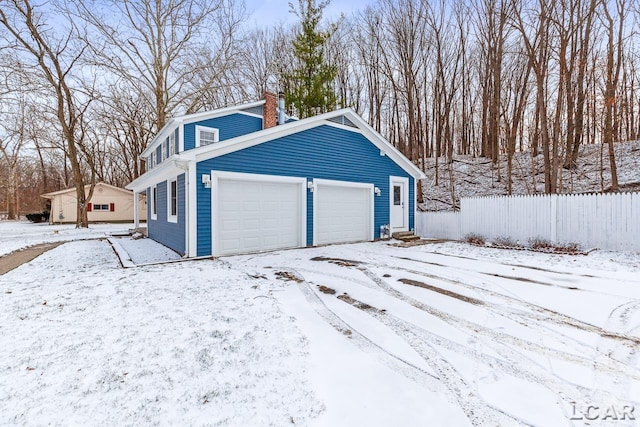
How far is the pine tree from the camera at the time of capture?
1881 cm

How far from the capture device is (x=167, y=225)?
1015 cm

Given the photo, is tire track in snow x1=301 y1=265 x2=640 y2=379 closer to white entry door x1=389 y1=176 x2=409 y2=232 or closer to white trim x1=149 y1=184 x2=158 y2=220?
white entry door x1=389 y1=176 x2=409 y2=232

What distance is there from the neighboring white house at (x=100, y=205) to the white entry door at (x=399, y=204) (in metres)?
20.9

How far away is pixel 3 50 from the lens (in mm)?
16672

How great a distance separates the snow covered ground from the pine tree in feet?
49.4

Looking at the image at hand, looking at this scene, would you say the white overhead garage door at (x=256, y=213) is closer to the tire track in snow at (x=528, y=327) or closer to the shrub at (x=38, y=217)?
the tire track in snow at (x=528, y=327)

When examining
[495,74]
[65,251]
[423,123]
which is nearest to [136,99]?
[65,251]

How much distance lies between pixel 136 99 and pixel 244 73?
24.9 feet

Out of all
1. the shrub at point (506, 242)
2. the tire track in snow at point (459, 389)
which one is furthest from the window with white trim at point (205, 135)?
the shrub at point (506, 242)

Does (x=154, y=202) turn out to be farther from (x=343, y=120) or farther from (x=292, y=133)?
(x=343, y=120)

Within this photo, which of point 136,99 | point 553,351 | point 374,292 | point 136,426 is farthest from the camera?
point 136,99

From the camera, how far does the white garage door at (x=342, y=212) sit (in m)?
10.1

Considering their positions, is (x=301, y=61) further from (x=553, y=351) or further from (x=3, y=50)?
(x=553, y=351)

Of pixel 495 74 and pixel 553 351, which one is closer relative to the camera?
pixel 553 351
